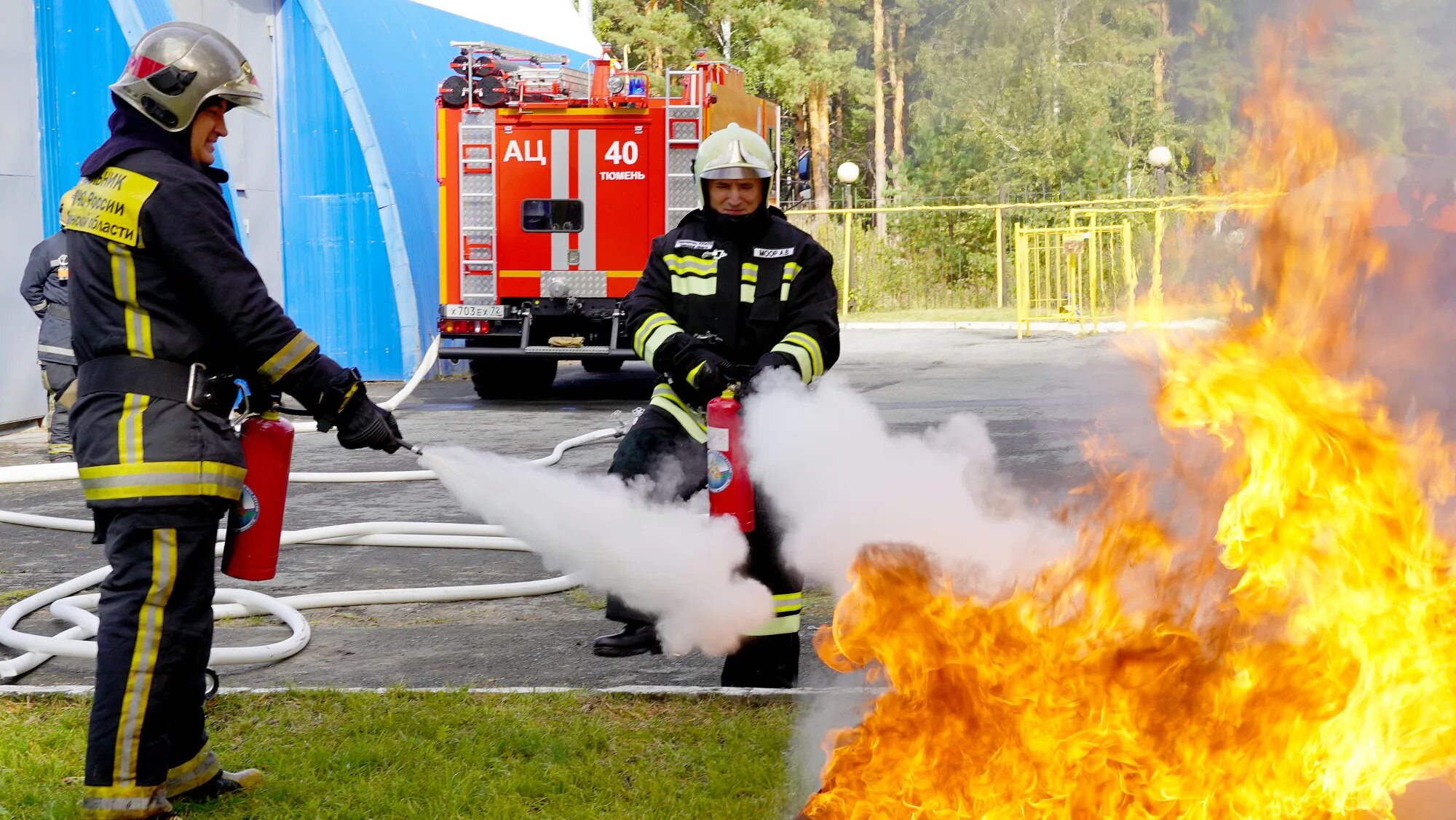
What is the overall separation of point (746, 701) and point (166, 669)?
1.80m

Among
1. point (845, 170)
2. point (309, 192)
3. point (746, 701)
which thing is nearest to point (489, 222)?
point (309, 192)

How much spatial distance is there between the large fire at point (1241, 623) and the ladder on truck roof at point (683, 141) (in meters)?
10.3

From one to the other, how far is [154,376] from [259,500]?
1.61ft

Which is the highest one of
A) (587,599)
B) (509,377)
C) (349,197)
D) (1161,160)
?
(349,197)

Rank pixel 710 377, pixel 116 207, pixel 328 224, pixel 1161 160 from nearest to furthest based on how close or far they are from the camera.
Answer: pixel 116 207 < pixel 710 377 < pixel 1161 160 < pixel 328 224

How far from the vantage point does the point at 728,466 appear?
14.8ft

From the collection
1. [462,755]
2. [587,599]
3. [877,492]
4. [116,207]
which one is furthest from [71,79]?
[877,492]

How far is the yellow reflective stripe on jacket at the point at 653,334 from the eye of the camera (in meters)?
4.85

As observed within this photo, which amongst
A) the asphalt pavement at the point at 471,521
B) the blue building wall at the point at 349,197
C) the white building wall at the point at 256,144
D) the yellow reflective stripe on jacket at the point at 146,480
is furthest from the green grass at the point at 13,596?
the blue building wall at the point at 349,197

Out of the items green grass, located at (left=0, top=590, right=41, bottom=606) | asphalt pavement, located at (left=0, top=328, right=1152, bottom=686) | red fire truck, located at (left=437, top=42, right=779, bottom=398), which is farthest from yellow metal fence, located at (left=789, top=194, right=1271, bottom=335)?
green grass, located at (left=0, top=590, right=41, bottom=606)

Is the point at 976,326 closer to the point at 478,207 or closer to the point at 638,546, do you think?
the point at 478,207

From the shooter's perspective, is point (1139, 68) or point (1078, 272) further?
point (1078, 272)

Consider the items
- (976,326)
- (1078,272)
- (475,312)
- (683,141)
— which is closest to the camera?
(683,141)

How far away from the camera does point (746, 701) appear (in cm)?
457
